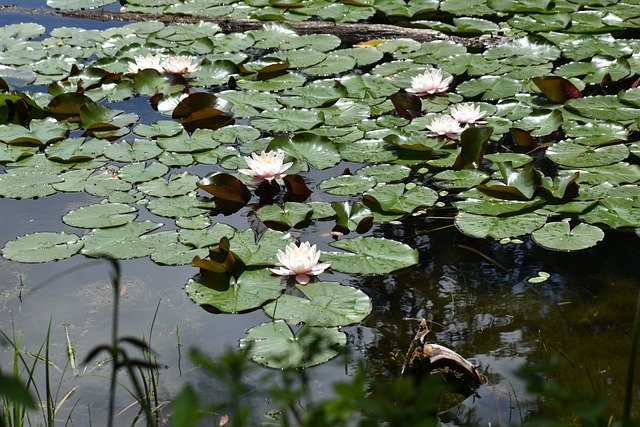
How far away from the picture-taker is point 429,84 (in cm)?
423

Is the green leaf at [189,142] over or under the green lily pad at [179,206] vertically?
over

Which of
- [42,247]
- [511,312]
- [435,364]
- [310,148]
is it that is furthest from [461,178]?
[42,247]

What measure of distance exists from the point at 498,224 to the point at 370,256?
564 millimetres

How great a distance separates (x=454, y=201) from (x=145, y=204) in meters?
1.35

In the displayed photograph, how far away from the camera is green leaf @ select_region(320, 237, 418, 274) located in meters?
2.88

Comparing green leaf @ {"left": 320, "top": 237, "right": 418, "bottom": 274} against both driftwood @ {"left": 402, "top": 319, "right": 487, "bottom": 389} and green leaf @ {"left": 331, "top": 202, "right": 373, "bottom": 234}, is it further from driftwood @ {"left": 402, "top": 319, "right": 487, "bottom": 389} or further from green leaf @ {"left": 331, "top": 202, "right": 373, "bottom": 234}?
driftwood @ {"left": 402, "top": 319, "right": 487, "bottom": 389}

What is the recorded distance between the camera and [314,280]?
282 cm

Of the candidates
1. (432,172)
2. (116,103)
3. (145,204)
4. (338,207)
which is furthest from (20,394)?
(116,103)

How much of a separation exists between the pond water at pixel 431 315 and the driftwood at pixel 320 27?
2.39 metres

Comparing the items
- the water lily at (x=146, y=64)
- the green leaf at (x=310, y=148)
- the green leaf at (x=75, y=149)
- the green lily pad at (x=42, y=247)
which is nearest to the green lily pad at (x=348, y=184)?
the green leaf at (x=310, y=148)

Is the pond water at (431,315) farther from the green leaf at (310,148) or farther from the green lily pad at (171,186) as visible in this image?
the green leaf at (310,148)

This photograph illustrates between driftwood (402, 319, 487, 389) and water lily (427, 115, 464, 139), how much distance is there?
5.52ft

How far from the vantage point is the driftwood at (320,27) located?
17.1ft

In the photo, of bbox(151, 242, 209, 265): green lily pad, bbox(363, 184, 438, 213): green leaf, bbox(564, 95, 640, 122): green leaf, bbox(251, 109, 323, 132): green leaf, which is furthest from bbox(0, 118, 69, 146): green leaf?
bbox(564, 95, 640, 122): green leaf
